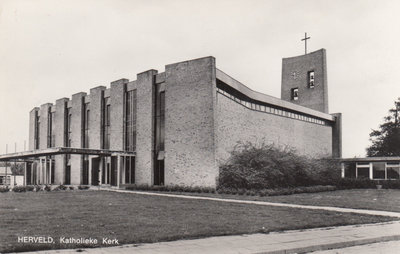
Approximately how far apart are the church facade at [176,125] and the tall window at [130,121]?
0.29 feet

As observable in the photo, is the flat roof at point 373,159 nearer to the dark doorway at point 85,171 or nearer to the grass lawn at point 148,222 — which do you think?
the dark doorway at point 85,171

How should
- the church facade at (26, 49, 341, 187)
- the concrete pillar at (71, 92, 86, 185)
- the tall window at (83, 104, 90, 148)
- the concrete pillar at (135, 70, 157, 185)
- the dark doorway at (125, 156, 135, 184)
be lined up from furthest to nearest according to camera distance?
1. the tall window at (83, 104, 90, 148)
2. the concrete pillar at (71, 92, 86, 185)
3. the dark doorway at (125, 156, 135, 184)
4. the concrete pillar at (135, 70, 157, 185)
5. the church facade at (26, 49, 341, 187)

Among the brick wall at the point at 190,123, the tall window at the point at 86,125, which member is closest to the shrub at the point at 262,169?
the brick wall at the point at 190,123

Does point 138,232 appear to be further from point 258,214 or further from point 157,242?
point 258,214

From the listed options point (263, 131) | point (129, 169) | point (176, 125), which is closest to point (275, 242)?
point (176, 125)

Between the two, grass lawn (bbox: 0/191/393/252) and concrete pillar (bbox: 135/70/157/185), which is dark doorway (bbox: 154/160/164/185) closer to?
concrete pillar (bbox: 135/70/157/185)

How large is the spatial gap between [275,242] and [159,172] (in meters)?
25.1

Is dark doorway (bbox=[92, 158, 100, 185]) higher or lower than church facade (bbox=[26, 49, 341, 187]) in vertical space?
lower

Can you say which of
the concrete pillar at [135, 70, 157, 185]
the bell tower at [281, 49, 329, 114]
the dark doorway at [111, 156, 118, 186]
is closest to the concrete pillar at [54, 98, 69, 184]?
the dark doorway at [111, 156, 118, 186]

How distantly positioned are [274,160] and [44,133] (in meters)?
31.7

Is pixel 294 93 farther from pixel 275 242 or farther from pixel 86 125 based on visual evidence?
pixel 275 242

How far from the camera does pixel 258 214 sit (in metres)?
14.7

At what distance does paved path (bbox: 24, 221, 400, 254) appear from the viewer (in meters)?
8.24

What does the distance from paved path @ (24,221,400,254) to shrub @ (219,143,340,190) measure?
54.1 feet
